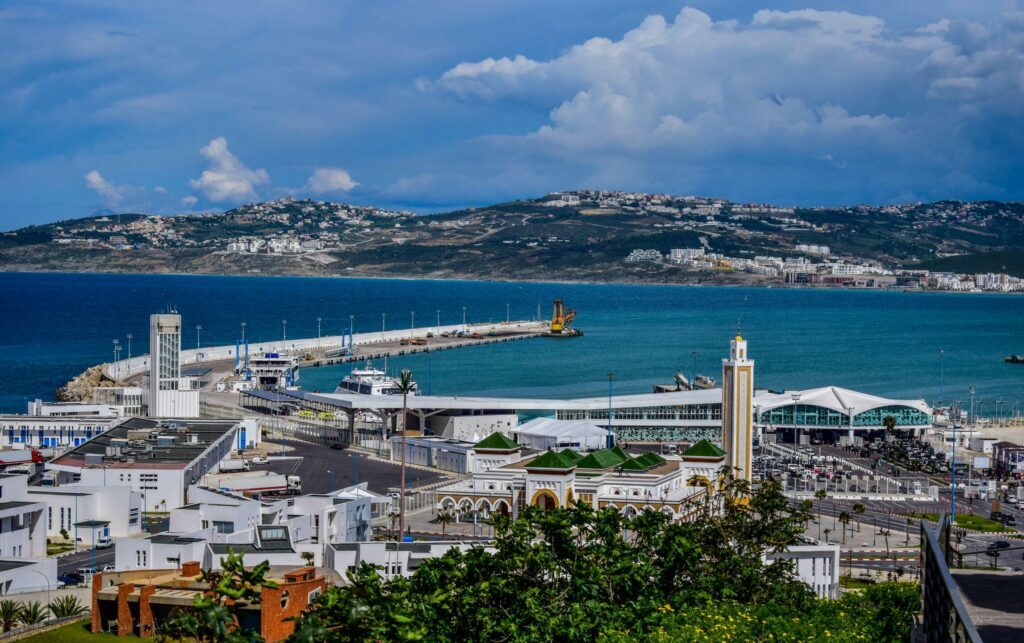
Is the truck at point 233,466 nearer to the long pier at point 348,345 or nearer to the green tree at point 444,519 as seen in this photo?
the green tree at point 444,519

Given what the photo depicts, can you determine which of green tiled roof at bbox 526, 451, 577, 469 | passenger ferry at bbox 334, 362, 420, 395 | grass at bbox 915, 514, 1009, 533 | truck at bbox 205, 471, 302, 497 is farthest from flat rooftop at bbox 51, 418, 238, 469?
passenger ferry at bbox 334, 362, 420, 395

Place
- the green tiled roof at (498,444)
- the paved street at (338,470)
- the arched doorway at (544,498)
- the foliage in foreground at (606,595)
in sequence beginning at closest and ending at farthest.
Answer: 1. the foliage in foreground at (606,595)
2. the arched doorway at (544,498)
3. the green tiled roof at (498,444)
4. the paved street at (338,470)

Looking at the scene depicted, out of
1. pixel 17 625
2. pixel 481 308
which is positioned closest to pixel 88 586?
pixel 17 625

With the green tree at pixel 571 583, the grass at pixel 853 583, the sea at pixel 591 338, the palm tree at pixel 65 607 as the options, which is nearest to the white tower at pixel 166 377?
the sea at pixel 591 338

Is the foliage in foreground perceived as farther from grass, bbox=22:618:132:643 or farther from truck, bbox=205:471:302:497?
truck, bbox=205:471:302:497

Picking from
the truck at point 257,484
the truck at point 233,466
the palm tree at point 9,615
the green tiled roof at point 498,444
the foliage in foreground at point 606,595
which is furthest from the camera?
the truck at point 233,466
